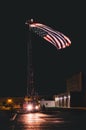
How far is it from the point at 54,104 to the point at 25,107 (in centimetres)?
6481

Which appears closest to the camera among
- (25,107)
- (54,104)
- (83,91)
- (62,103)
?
(25,107)

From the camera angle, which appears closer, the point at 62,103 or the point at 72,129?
the point at 72,129

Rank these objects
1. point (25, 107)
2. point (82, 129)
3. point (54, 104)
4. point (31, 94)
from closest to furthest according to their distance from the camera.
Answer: point (82, 129)
point (25, 107)
point (31, 94)
point (54, 104)

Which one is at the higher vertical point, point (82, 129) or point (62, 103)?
point (62, 103)

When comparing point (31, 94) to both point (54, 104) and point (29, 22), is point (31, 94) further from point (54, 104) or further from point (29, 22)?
point (54, 104)

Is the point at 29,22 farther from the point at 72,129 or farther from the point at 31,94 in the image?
the point at 72,129

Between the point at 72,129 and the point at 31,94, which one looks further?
the point at 31,94

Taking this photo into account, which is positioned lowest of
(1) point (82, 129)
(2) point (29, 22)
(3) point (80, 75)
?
(1) point (82, 129)

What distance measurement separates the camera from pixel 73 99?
117812mm

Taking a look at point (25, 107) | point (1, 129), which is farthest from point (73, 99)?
point (1, 129)

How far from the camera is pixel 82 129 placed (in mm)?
26625

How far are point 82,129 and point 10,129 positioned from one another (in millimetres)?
3999

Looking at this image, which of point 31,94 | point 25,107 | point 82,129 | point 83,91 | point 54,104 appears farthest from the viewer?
point 54,104

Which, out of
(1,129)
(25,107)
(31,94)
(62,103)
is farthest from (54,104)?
(1,129)
